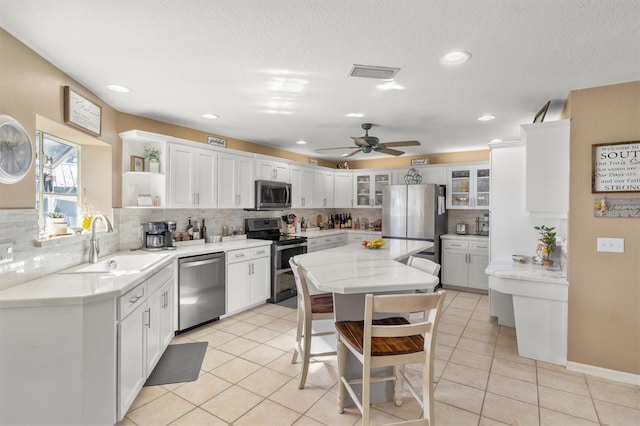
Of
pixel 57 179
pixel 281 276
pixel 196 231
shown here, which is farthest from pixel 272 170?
pixel 57 179

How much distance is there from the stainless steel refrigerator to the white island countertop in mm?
2171

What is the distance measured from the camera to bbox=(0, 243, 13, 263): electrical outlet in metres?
1.98

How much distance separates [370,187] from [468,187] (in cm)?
183

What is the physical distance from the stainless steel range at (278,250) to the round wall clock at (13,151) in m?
2.96

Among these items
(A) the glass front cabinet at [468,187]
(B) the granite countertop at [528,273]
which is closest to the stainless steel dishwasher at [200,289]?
(B) the granite countertop at [528,273]

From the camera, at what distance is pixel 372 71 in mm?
2465

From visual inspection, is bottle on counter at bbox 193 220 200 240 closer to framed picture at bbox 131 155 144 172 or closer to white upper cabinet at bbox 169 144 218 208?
white upper cabinet at bbox 169 144 218 208

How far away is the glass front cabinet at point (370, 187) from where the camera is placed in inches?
255

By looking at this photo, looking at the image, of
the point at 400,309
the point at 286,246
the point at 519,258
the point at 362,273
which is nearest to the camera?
the point at 400,309

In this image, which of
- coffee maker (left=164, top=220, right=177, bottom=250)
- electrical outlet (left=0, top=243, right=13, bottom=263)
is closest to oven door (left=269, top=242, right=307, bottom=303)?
coffee maker (left=164, top=220, right=177, bottom=250)

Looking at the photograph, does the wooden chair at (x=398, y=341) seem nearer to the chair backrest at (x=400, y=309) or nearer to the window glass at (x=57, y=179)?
the chair backrest at (x=400, y=309)

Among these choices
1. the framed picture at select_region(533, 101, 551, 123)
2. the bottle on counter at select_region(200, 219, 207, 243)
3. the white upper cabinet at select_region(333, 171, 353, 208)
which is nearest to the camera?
the framed picture at select_region(533, 101, 551, 123)

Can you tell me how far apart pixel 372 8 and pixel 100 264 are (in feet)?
9.58

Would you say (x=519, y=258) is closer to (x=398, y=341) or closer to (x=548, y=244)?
(x=548, y=244)
